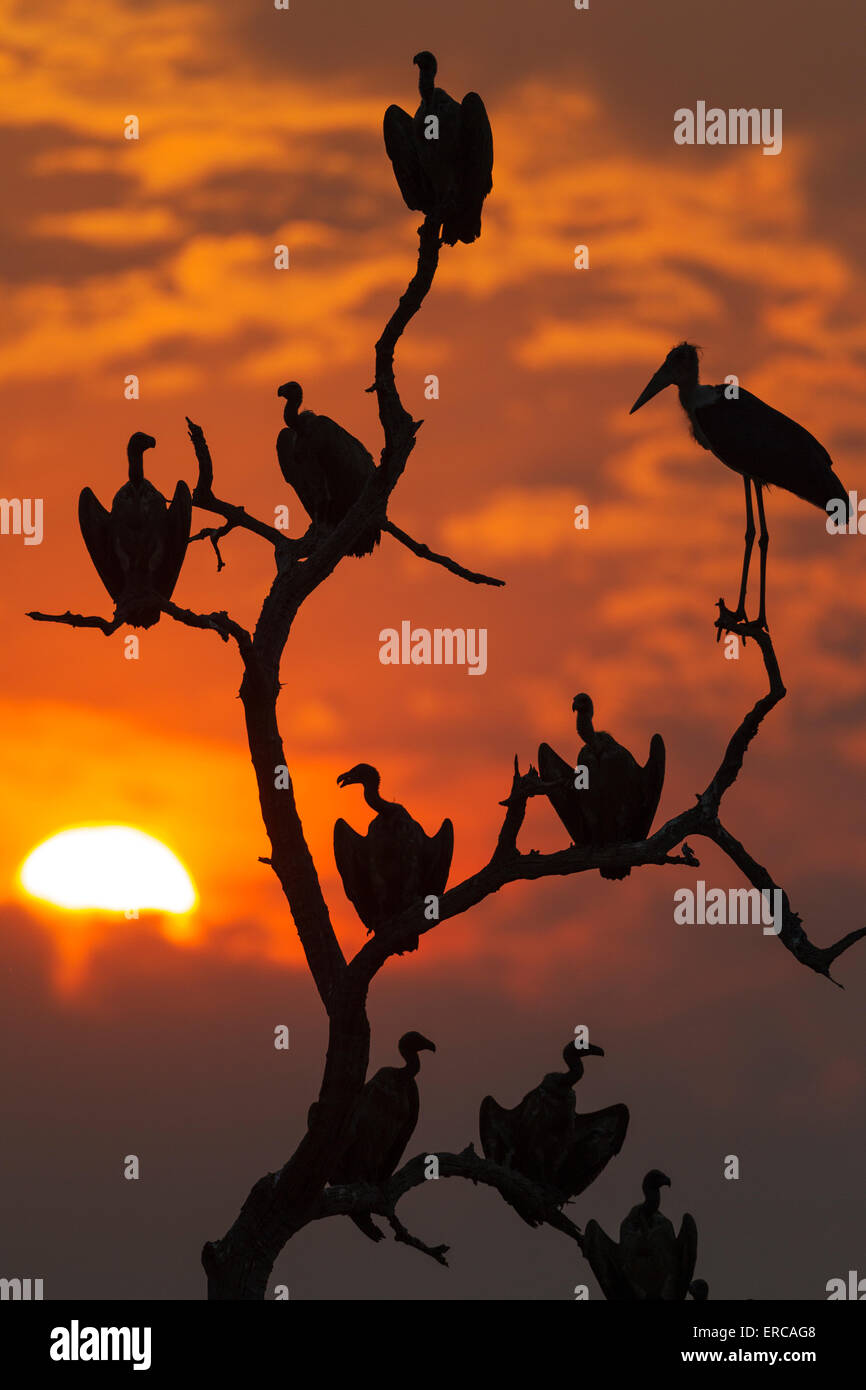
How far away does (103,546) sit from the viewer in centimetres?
1603

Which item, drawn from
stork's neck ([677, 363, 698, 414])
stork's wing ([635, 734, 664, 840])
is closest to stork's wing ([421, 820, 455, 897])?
stork's wing ([635, 734, 664, 840])

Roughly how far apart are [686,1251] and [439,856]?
456 centimetres

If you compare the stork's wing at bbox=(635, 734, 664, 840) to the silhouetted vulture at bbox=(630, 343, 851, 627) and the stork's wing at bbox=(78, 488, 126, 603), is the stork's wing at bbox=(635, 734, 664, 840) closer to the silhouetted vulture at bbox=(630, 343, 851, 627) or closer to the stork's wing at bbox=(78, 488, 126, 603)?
the silhouetted vulture at bbox=(630, 343, 851, 627)

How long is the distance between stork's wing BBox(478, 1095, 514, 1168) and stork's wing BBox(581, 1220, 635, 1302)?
4.57 ft

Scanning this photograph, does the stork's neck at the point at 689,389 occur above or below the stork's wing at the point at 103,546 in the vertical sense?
above

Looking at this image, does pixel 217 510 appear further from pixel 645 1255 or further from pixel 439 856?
pixel 645 1255

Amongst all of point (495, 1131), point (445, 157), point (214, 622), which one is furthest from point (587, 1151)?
point (445, 157)

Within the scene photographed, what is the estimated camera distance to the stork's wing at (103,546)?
16.0 metres

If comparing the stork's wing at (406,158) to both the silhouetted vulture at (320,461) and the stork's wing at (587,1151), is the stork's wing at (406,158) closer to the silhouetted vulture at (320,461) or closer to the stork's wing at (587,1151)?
the silhouetted vulture at (320,461)

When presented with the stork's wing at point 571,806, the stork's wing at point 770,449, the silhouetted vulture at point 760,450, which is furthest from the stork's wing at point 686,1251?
the stork's wing at point 770,449

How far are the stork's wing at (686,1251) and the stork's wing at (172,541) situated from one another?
7342 millimetres

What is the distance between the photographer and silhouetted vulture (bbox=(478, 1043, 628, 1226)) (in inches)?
686

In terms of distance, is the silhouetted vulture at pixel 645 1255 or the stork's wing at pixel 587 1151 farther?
the stork's wing at pixel 587 1151
